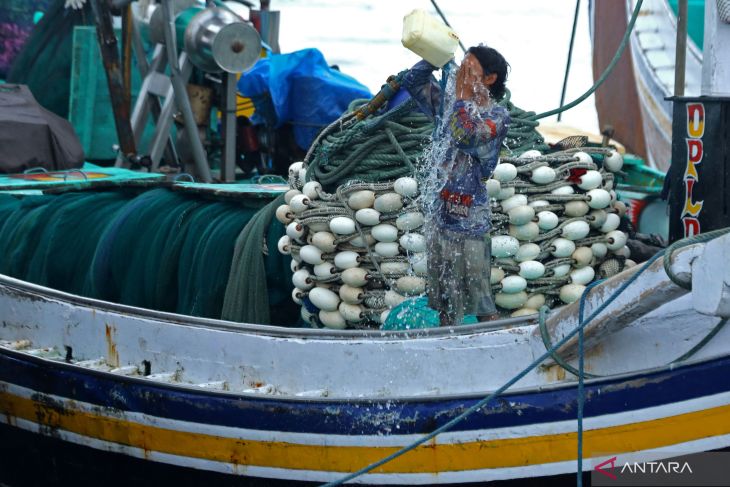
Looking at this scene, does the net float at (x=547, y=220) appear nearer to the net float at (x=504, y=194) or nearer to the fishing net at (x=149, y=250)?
the net float at (x=504, y=194)

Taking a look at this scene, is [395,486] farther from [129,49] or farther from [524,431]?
[129,49]

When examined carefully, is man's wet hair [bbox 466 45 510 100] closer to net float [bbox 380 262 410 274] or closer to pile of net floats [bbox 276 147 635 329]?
pile of net floats [bbox 276 147 635 329]

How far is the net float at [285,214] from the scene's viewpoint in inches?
182

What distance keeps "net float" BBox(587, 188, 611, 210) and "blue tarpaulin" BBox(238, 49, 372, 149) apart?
14.2 feet

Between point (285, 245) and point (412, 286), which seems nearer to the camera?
point (412, 286)

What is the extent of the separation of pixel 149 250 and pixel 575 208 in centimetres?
214

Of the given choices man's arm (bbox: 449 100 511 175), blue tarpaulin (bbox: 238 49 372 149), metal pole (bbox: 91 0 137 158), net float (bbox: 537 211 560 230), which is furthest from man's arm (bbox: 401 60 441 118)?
blue tarpaulin (bbox: 238 49 372 149)

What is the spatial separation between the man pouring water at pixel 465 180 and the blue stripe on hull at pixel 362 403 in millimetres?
777

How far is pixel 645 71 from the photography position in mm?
12875

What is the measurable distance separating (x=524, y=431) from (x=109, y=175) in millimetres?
4161

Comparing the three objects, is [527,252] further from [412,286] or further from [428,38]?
[428,38]

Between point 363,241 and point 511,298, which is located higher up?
point 363,241

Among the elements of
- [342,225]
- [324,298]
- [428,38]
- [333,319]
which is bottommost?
[333,319]

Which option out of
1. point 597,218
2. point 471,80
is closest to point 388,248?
point 471,80
